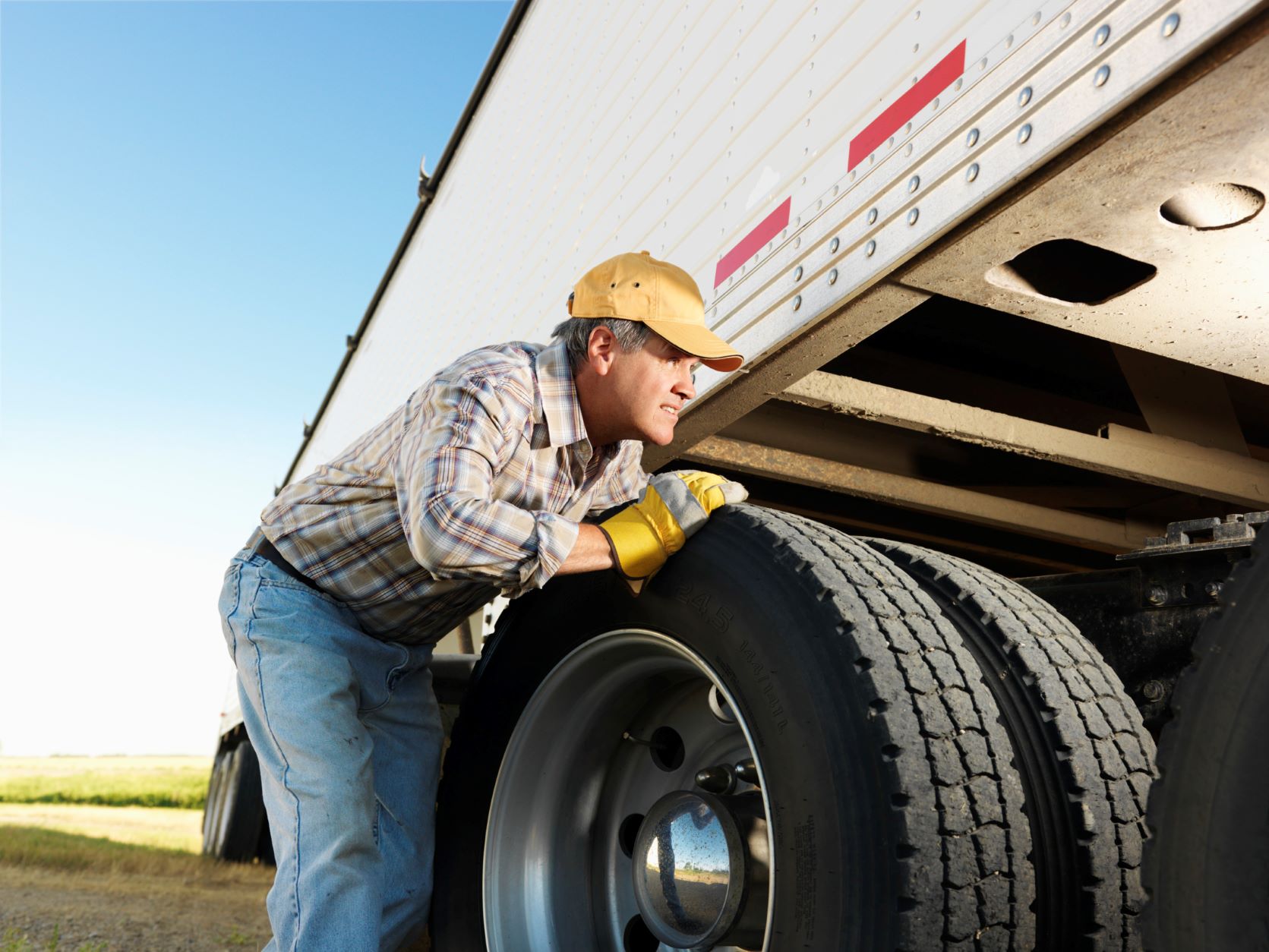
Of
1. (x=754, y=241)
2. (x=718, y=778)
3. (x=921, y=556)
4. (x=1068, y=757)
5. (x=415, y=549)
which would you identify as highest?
(x=754, y=241)

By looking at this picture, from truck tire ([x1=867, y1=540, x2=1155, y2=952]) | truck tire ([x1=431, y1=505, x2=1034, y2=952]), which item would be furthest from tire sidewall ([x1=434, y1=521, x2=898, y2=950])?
truck tire ([x1=867, y1=540, x2=1155, y2=952])

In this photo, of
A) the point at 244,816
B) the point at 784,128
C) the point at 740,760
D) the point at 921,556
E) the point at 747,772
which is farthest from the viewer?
the point at 244,816

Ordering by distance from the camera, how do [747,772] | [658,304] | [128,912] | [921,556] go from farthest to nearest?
[128,912] < [658,304] < [921,556] < [747,772]

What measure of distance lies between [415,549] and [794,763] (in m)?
0.87

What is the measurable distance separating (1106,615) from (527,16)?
429cm

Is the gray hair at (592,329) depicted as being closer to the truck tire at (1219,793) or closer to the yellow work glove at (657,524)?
the yellow work glove at (657,524)

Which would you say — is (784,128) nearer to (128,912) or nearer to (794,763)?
(794,763)

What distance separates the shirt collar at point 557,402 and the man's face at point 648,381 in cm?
8

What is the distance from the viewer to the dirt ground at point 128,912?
4289mm

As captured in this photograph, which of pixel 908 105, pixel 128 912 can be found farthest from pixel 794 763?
pixel 128 912

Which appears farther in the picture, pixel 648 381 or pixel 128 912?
pixel 128 912

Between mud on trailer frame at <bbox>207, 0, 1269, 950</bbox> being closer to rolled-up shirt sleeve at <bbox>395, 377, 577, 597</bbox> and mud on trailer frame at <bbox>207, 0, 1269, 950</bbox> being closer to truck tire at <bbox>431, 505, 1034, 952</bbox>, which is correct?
truck tire at <bbox>431, 505, 1034, 952</bbox>

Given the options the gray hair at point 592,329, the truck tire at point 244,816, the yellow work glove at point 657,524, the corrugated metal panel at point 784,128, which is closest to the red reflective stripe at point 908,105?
the corrugated metal panel at point 784,128

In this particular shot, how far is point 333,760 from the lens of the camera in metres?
2.27
